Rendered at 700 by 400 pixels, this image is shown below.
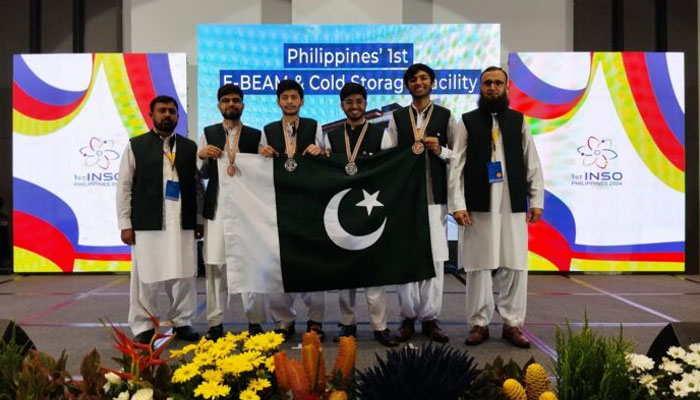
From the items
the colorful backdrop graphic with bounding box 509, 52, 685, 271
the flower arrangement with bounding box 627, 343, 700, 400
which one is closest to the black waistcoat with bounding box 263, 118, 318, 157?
the flower arrangement with bounding box 627, 343, 700, 400

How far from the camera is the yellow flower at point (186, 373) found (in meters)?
1.23

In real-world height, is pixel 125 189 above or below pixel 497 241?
above

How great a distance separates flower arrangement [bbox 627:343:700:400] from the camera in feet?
4.58

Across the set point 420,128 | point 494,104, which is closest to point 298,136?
point 420,128

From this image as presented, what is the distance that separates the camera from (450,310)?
14.3 feet

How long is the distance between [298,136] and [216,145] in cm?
49

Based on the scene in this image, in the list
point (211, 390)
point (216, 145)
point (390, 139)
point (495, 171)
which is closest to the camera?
point (211, 390)

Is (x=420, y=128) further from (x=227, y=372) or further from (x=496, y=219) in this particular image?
(x=227, y=372)

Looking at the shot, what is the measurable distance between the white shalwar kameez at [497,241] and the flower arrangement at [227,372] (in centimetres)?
203

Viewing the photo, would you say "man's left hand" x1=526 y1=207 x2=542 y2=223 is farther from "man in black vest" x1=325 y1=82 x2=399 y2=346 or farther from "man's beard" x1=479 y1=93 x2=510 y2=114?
"man in black vest" x1=325 y1=82 x2=399 y2=346

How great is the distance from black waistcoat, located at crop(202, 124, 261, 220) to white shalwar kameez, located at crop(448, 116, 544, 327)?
48.7 inches

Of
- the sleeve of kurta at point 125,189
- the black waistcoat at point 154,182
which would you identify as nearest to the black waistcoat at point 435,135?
the black waistcoat at point 154,182

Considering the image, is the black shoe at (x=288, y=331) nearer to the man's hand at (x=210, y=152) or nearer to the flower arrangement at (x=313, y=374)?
the man's hand at (x=210, y=152)

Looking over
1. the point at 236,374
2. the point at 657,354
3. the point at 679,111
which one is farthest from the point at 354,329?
the point at 679,111
